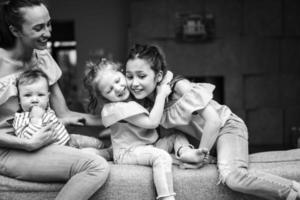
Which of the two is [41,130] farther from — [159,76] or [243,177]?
[243,177]

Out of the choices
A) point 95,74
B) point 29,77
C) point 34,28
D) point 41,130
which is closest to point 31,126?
point 41,130

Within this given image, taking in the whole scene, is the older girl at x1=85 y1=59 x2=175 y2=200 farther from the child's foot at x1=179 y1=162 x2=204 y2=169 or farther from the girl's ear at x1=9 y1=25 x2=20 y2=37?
the girl's ear at x1=9 y1=25 x2=20 y2=37

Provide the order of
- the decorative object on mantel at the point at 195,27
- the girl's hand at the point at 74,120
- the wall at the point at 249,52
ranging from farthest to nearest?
the wall at the point at 249,52 < the decorative object on mantel at the point at 195,27 < the girl's hand at the point at 74,120

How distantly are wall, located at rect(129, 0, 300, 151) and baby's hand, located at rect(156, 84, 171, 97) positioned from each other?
11.1 feet

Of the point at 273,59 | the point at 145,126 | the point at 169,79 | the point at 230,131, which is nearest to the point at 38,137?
the point at 145,126

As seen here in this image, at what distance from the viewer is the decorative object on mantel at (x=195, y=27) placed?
5180 millimetres

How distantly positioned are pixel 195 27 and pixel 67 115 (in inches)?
130

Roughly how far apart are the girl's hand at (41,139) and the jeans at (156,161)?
1.13 feet

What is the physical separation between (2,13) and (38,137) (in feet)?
2.20

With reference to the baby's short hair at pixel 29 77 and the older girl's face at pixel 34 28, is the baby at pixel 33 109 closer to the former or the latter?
the baby's short hair at pixel 29 77

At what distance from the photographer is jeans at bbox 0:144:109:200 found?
1674 millimetres

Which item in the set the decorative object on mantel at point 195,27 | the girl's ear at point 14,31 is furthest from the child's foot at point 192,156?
the decorative object on mantel at point 195,27

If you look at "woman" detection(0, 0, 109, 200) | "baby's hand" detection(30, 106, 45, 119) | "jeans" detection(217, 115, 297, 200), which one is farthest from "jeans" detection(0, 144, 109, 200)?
"jeans" detection(217, 115, 297, 200)

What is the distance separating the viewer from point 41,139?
174cm
